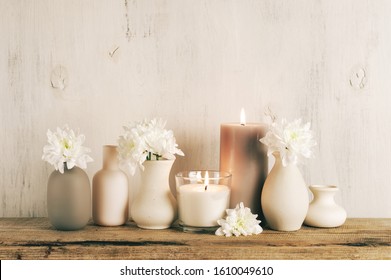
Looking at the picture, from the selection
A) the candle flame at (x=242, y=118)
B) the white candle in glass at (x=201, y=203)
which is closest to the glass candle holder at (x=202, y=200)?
the white candle in glass at (x=201, y=203)

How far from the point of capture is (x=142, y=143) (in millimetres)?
991

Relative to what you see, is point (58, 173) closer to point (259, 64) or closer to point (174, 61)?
point (174, 61)

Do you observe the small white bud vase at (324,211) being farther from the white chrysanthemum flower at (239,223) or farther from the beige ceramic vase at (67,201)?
the beige ceramic vase at (67,201)

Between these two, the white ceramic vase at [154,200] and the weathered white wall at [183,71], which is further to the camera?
the weathered white wall at [183,71]

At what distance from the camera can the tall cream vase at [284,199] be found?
98cm

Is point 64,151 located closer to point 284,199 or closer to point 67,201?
point 67,201

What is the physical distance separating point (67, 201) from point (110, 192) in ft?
0.27

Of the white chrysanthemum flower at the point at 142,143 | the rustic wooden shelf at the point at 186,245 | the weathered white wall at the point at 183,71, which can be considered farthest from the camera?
the weathered white wall at the point at 183,71

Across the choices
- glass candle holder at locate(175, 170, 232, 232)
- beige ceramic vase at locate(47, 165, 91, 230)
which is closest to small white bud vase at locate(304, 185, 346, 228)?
glass candle holder at locate(175, 170, 232, 232)

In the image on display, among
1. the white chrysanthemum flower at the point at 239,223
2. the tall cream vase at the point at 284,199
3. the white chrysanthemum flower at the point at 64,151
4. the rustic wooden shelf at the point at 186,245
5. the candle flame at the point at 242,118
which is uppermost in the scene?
the candle flame at the point at 242,118

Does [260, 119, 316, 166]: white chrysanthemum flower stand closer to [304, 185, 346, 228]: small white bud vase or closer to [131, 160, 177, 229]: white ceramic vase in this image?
[304, 185, 346, 228]: small white bud vase

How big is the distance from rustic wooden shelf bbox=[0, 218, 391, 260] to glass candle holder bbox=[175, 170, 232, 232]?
1.0 inches

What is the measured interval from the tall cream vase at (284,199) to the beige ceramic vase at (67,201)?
1.08ft

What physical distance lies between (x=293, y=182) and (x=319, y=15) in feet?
1.17
